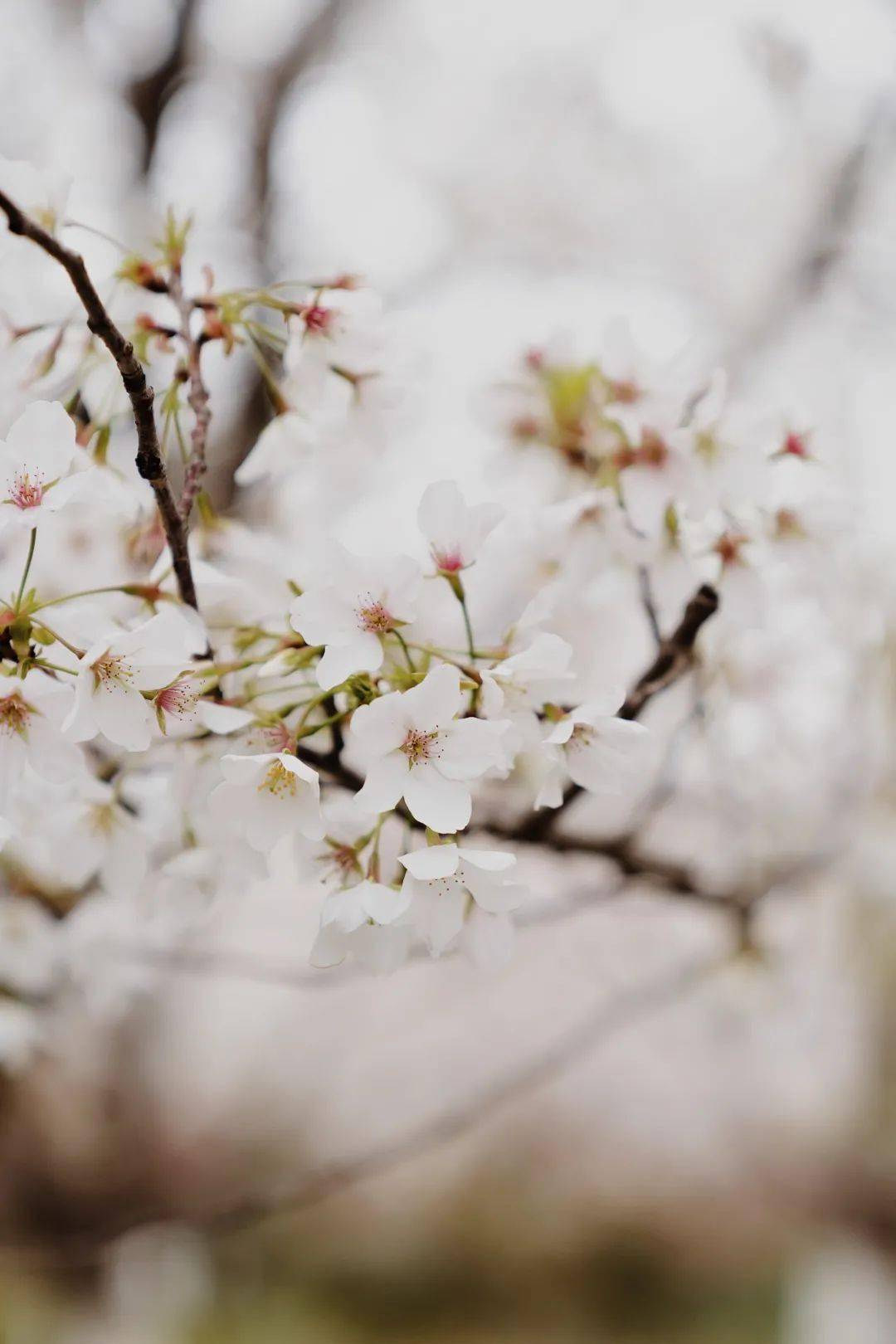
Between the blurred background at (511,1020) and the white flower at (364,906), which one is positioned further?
the blurred background at (511,1020)

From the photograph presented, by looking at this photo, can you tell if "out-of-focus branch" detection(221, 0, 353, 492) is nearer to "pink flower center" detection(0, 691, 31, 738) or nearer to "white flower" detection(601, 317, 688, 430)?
"white flower" detection(601, 317, 688, 430)

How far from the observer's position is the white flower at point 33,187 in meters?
0.41

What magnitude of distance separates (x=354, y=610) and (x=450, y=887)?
0.37 ft

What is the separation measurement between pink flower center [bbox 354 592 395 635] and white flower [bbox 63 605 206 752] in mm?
65

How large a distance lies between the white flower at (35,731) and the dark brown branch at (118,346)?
8 cm

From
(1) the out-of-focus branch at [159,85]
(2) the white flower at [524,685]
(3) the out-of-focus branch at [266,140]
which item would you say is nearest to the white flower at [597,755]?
(2) the white flower at [524,685]

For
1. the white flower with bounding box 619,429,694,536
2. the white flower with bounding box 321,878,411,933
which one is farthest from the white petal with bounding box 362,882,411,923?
the white flower with bounding box 619,429,694,536

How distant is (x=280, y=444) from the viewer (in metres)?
0.52

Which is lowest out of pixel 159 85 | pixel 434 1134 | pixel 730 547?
pixel 434 1134

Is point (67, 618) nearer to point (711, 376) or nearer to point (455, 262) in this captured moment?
point (711, 376)

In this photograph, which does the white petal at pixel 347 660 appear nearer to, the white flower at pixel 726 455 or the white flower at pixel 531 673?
the white flower at pixel 531 673

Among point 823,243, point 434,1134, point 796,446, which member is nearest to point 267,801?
point 796,446

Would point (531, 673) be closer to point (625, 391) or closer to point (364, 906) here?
point (364, 906)

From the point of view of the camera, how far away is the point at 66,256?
11.8 inches
